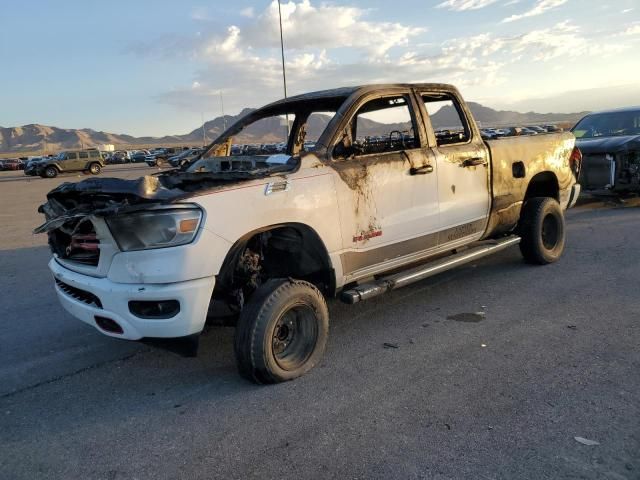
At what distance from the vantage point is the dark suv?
3694 centimetres

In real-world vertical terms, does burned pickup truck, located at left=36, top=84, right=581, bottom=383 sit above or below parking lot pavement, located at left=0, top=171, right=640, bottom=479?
above

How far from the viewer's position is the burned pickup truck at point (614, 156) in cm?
960

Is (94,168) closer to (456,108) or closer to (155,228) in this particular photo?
(456,108)

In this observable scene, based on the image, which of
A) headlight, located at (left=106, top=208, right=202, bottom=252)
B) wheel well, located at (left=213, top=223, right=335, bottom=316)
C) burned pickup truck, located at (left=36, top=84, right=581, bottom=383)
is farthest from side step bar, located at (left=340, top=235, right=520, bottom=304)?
headlight, located at (left=106, top=208, right=202, bottom=252)

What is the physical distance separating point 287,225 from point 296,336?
0.82m

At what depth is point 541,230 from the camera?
242 inches

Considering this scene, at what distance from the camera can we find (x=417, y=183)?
14.9 feet

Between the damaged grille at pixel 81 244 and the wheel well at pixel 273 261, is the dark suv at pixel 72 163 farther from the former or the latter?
the wheel well at pixel 273 261

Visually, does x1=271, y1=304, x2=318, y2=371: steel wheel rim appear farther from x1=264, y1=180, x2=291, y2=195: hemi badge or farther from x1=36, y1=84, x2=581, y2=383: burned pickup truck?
x1=264, y1=180, x2=291, y2=195: hemi badge

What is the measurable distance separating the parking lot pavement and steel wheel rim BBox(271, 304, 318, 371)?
6.5 inches

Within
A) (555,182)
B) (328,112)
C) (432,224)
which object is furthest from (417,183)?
(555,182)

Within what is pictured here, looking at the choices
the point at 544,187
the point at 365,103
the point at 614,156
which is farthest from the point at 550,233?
the point at 614,156

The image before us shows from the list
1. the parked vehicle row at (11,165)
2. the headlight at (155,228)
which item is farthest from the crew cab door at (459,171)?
the parked vehicle row at (11,165)

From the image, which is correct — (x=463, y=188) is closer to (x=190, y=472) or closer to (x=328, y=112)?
(x=328, y=112)
